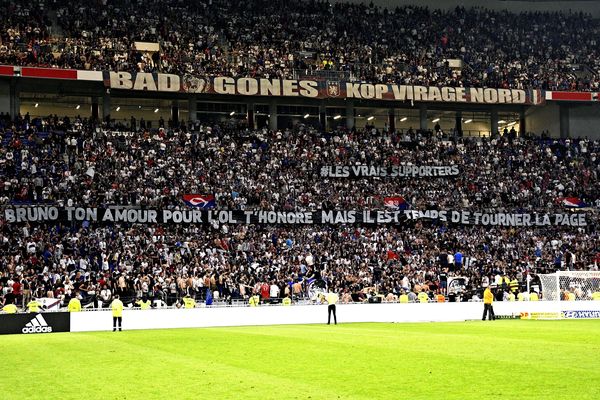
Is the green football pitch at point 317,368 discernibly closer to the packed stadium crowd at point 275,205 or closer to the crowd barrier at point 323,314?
the crowd barrier at point 323,314

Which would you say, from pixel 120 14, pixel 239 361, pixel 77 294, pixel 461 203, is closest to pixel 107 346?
pixel 239 361

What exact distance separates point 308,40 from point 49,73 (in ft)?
64.6

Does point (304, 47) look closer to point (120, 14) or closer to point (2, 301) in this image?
point (120, 14)

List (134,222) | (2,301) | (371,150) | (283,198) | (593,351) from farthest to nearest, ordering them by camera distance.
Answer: (371,150)
(283,198)
(134,222)
(2,301)
(593,351)

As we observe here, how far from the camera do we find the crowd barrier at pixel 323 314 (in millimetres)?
37875

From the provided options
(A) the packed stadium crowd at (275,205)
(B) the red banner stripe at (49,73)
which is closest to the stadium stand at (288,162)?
(A) the packed stadium crowd at (275,205)

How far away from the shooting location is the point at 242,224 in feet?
177

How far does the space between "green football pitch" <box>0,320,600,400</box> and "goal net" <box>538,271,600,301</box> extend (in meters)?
14.3

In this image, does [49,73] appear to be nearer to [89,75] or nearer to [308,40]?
[89,75]

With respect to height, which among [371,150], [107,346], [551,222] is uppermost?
[371,150]

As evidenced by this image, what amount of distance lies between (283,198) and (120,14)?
19.3 metres

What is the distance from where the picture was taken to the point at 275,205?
55.0 metres

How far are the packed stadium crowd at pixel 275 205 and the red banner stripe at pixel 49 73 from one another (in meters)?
2.85

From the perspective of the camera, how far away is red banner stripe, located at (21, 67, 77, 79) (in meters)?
57.5
